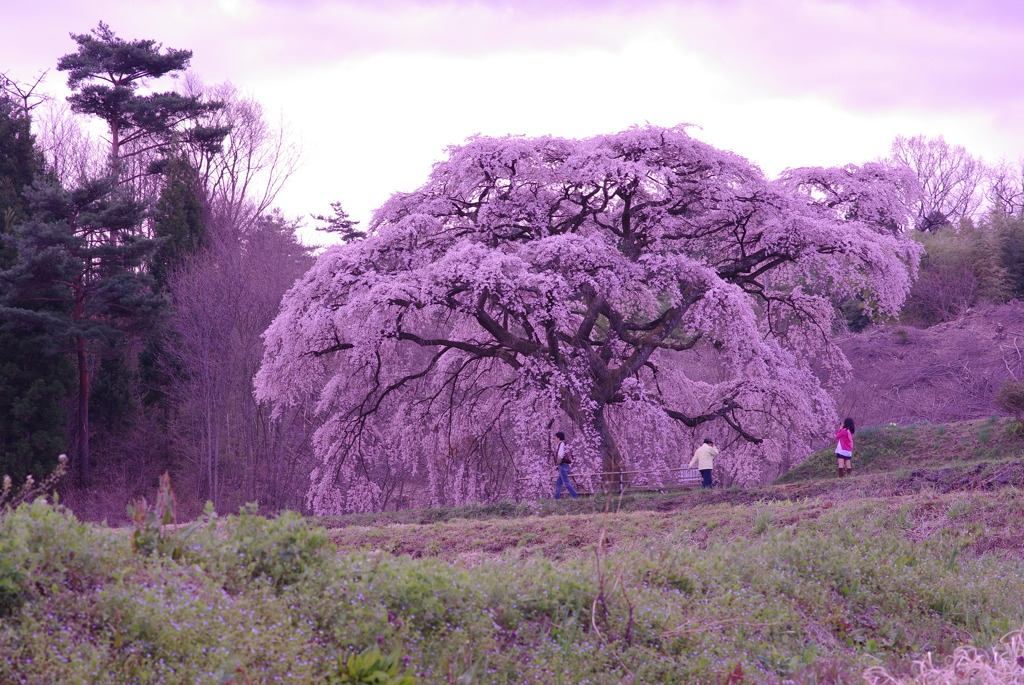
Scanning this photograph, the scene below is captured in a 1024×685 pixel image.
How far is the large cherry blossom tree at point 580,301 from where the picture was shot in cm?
1730

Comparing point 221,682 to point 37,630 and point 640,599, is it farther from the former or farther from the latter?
point 640,599

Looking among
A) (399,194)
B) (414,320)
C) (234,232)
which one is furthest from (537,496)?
(234,232)

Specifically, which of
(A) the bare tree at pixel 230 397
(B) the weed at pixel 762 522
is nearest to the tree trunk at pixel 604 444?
(B) the weed at pixel 762 522

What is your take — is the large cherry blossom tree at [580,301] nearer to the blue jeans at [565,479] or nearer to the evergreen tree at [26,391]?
the blue jeans at [565,479]

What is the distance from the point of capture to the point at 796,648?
633 cm

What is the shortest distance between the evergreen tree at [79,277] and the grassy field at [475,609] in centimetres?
2176

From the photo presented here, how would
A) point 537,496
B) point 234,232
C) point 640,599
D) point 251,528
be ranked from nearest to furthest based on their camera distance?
1. point 251,528
2. point 640,599
3. point 537,496
4. point 234,232

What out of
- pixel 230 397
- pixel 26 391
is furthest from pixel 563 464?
pixel 26 391

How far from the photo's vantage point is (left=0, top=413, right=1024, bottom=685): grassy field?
4395 mm

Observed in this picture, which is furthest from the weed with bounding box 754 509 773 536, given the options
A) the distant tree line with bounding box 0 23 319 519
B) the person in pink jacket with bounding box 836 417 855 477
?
the distant tree line with bounding box 0 23 319 519

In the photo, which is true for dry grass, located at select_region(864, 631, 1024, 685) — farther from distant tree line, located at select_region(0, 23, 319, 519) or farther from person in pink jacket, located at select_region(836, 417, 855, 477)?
distant tree line, located at select_region(0, 23, 319, 519)

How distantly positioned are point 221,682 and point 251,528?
4.67ft

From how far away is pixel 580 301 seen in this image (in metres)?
18.8

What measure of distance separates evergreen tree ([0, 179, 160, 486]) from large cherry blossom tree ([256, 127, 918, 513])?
1108 cm
